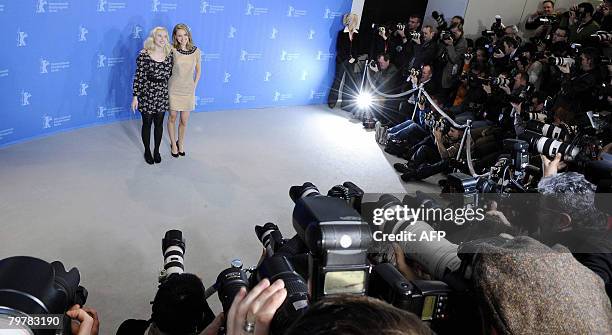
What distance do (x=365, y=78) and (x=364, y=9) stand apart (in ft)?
3.92

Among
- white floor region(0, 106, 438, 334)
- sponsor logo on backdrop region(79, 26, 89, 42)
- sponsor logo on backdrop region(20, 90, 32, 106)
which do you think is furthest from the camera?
sponsor logo on backdrop region(79, 26, 89, 42)

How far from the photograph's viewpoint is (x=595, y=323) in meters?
1.21

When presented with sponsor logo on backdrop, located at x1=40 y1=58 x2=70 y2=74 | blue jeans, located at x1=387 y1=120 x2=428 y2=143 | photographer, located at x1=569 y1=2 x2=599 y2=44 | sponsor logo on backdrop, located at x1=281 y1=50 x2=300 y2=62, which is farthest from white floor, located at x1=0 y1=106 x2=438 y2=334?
photographer, located at x1=569 y1=2 x2=599 y2=44

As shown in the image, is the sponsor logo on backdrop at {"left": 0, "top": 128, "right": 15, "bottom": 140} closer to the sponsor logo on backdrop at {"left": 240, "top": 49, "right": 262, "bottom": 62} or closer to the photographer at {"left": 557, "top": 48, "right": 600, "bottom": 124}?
the sponsor logo on backdrop at {"left": 240, "top": 49, "right": 262, "bottom": 62}

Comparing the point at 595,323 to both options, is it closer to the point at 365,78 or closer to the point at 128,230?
the point at 128,230

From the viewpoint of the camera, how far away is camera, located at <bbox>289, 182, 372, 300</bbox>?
1.39 metres

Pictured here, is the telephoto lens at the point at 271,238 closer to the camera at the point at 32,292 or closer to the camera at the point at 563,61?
the camera at the point at 32,292

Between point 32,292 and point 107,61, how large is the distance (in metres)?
4.33

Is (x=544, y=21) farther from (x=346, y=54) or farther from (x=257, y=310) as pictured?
(x=257, y=310)

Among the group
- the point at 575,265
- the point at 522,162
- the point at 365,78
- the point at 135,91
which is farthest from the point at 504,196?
the point at 365,78

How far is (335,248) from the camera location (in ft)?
4.56

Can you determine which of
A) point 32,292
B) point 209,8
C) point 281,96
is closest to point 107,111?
point 209,8

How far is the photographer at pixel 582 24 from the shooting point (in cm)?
607

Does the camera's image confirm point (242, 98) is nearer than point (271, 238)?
→ No
